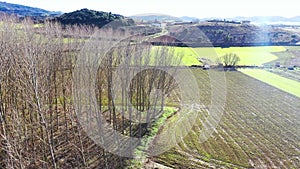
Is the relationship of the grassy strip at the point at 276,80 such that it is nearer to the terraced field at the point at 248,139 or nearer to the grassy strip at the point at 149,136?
the terraced field at the point at 248,139

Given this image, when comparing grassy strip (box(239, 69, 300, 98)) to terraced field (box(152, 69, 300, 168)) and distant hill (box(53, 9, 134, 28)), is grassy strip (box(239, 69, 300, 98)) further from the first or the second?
distant hill (box(53, 9, 134, 28))

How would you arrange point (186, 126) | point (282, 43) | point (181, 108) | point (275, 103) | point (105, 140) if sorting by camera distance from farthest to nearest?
point (282, 43) → point (275, 103) → point (181, 108) → point (186, 126) → point (105, 140)

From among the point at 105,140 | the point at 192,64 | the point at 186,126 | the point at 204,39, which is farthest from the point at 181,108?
the point at 204,39

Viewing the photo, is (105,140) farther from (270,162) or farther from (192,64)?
(192,64)

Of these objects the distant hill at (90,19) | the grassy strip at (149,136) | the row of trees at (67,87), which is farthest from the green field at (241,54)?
the row of trees at (67,87)

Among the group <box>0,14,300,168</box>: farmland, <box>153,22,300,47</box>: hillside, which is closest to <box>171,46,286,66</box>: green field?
<box>153,22,300,47</box>: hillside

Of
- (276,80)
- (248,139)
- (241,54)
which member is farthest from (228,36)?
(248,139)
